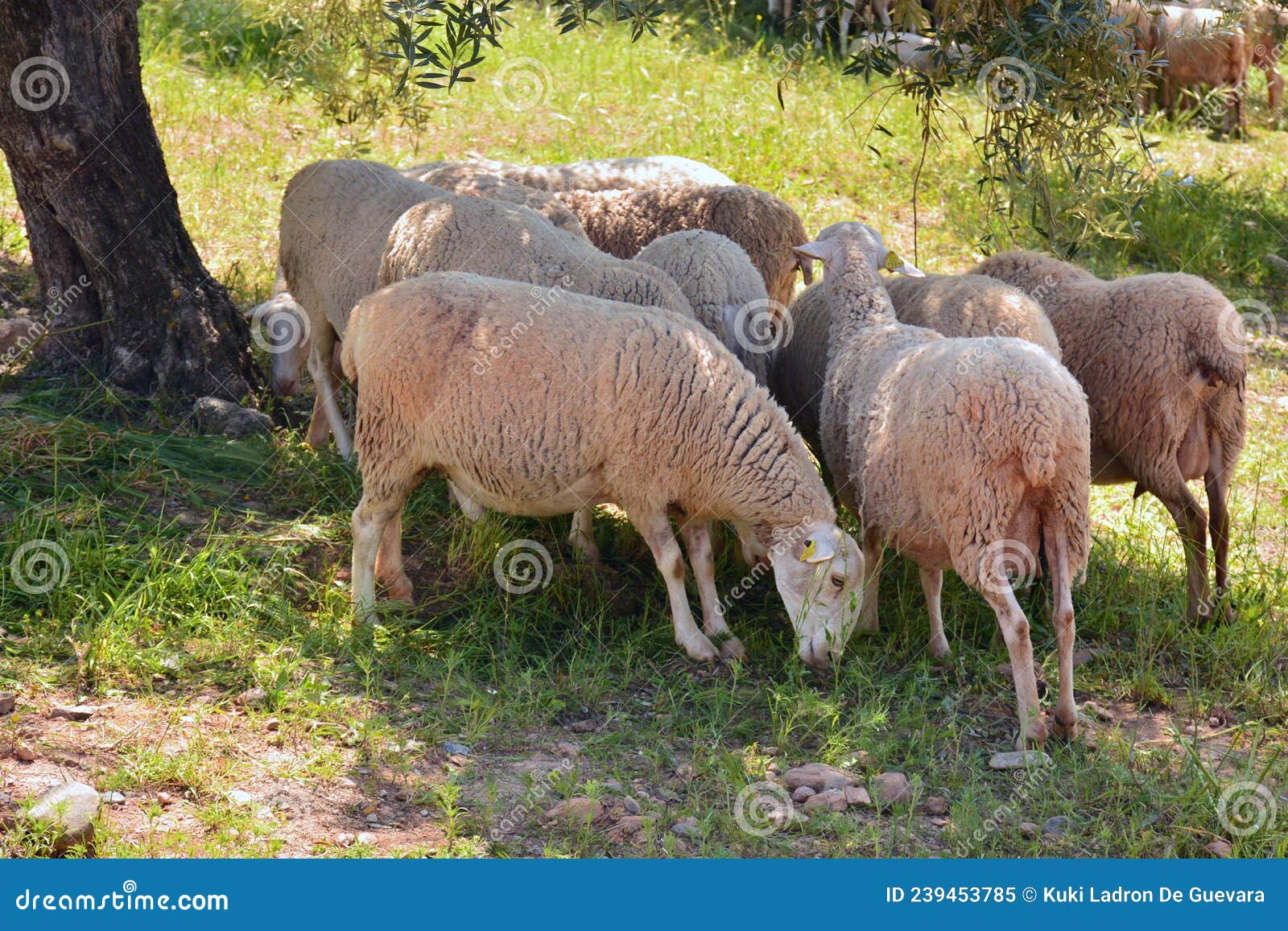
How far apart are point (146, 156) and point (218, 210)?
7.81ft

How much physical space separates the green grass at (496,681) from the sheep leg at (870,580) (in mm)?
61

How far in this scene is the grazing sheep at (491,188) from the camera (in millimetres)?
6410

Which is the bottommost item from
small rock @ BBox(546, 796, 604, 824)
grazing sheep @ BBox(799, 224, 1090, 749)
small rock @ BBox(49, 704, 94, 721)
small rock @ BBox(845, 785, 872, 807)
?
small rock @ BBox(845, 785, 872, 807)

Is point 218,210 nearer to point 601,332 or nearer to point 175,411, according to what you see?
point 175,411

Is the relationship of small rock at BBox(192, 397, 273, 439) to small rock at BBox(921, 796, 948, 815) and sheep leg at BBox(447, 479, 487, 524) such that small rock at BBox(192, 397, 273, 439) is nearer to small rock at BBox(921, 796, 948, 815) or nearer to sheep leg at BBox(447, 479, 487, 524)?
sheep leg at BBox(447, 479, 487, 524)

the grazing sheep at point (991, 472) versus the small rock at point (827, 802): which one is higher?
the grazing sheep at point (991, 472)

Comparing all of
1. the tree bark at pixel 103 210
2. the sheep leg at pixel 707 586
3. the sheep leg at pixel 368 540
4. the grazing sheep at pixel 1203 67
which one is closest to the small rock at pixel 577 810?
the sheep leg at pixel 707 586

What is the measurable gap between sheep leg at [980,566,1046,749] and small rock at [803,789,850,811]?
0.77m

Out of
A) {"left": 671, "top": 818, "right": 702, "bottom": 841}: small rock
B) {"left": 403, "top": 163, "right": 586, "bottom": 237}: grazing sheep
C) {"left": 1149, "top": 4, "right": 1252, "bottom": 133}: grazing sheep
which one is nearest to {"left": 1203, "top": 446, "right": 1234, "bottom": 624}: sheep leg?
{"left": 671, "top": 818, "right": 702, "bottom": 841}: small rock

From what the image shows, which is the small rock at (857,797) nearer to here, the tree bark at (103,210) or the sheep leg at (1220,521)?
the sheep leg at (1220,521)

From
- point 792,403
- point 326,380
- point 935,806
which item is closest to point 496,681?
point 935,806

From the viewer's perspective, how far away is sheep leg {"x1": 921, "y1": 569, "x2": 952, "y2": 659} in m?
5.12

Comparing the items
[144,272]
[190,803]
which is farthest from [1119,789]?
[144,272]

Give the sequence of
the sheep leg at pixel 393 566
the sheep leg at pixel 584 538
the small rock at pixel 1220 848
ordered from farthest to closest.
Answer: the sheep leg at pixel 584 538 < the sheep leg at pixel 393 566 < the small rock at pixel 1220 848
